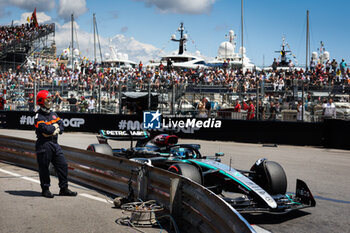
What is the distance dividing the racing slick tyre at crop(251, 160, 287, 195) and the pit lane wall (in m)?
8.59

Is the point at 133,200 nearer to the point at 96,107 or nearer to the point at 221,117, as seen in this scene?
the point at 221,117

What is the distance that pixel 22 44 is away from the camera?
45.6 m

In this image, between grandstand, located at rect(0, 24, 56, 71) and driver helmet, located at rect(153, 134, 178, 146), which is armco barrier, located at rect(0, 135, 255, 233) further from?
grandstand, located at rect(0, 24, 56, 71)

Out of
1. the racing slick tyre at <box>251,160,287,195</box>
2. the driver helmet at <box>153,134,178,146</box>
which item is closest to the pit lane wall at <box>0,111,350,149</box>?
the driver helmet at <box>153,134,178,146</box>

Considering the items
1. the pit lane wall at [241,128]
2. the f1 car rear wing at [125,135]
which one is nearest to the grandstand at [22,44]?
the pit lane wall at [241,128]

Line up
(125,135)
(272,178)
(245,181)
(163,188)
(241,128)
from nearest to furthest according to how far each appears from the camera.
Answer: (163,188), (245,181), (272,178), (125,135), (241,128)

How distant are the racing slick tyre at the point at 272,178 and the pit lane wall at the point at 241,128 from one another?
859 cm

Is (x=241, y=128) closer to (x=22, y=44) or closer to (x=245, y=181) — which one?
(x=245, y=181)

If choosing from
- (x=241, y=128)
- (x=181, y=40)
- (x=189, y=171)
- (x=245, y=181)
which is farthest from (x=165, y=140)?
(x=181, y=40)

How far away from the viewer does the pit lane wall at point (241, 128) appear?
47.5ft

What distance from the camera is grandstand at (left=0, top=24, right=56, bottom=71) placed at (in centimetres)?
4491

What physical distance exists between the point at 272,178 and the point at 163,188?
1.75 metres

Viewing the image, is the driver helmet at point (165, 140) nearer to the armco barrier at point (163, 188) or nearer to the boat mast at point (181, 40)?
the armco barrier at point (163, 188)

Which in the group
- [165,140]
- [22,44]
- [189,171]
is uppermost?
[22,44]
